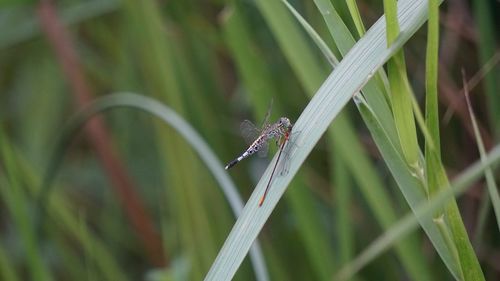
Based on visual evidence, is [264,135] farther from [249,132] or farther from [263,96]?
[263,96]

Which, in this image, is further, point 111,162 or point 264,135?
point 111,162

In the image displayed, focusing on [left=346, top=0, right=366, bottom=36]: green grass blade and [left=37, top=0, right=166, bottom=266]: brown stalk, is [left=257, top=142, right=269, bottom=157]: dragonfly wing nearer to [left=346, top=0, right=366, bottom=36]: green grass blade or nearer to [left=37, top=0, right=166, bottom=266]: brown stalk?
[left=346, top=0, right=366, bottom=36]: green grass blade

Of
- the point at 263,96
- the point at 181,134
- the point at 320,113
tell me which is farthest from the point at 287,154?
the point at 263,96

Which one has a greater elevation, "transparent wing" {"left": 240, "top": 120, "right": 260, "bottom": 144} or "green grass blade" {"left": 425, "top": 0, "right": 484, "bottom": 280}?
"transparent wing" {"left": 240, "top": 120, "right": 260, "bottom": 144}

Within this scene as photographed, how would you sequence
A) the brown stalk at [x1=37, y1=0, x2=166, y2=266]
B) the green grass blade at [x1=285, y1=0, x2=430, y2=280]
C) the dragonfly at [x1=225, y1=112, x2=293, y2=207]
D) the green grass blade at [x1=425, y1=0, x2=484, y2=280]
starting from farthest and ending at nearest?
the brown stalk at [x1=37, y1=0, x2=166, y2=266] < the green grass blade at [x1=285, y1=0, x2=430, y2=280] < the dragonfly at [x1=225, y1=112, x2=293, y2=207] < the green grass blade at [x1=425, y1=0, x2=484, y2=280]

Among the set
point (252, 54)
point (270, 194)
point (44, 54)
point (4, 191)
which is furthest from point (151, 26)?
point (44, 54)

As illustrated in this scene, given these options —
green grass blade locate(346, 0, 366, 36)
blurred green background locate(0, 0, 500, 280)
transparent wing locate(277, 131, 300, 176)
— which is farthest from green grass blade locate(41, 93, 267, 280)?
green grass blade locate(346, 0, 366, 36)

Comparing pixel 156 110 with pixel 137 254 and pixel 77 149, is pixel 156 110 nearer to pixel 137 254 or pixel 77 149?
pixel 137 254
